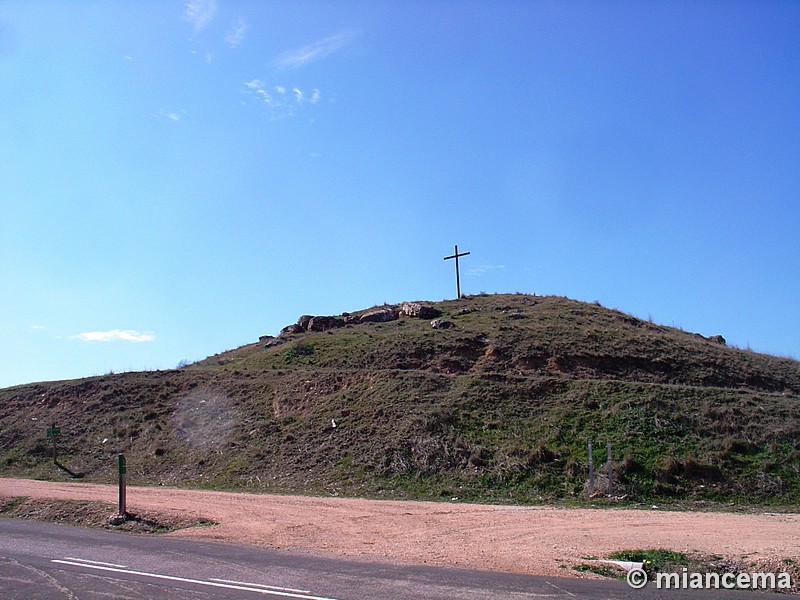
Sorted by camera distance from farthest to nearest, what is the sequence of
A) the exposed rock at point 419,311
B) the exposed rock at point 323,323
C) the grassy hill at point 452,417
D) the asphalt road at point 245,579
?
the exposed rock at point 323,323 < the exposed rock at point 419,311 < the grassy hill at point 452,417 < the asphalt road at point 245,579

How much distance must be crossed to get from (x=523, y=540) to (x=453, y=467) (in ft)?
31.5

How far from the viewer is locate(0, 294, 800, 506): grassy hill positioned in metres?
20.4

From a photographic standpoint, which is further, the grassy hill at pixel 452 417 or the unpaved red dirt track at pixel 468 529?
the grassy hill at pixel 452 417

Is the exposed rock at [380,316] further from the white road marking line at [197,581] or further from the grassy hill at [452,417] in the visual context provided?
the white road marking line at [197,581]

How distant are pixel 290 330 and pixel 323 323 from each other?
3114 millimetres

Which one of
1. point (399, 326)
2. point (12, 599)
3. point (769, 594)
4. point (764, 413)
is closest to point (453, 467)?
point (764, 413)

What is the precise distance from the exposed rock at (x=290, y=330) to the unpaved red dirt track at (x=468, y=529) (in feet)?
89.9

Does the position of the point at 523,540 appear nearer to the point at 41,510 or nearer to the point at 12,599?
the point at 12,599

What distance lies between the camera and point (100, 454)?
28000 millimetres

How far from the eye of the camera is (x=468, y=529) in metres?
13.4

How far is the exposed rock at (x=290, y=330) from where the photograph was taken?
46.3m

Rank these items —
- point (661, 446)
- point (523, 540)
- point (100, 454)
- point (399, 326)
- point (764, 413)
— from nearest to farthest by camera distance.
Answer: point (523, 540), point (661, 446), point (764, 413), point (100, 454), point (399, 326)

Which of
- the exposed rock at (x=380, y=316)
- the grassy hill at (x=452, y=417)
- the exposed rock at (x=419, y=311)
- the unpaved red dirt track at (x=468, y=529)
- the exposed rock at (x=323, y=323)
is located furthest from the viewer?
the exposed rock at (x=323, y=323)

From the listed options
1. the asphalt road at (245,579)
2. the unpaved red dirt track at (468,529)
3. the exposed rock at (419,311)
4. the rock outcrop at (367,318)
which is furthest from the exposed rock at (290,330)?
the asphalt road at (245,579)
